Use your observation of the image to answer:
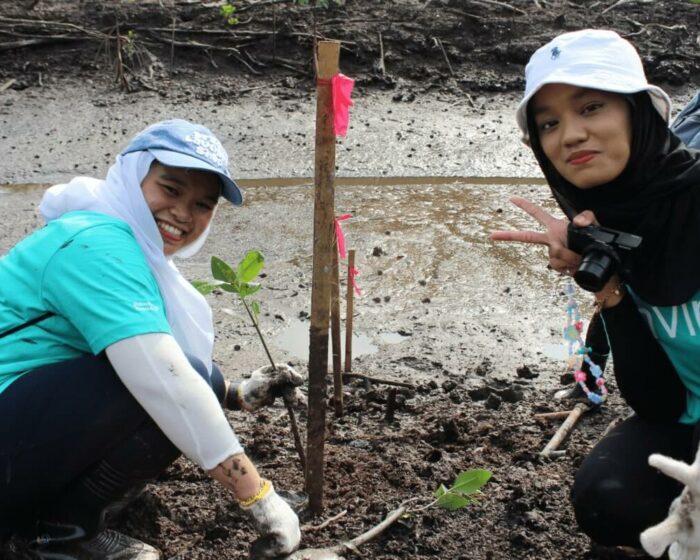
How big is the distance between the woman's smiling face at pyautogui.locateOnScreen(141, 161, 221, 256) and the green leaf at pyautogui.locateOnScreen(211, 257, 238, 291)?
0.40 feet

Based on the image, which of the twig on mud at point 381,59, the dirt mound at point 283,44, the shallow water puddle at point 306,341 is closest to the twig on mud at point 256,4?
the dirt mound at point 283,44

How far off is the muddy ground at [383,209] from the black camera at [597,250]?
845 millimetres

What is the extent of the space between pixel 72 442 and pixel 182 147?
785 millimetres

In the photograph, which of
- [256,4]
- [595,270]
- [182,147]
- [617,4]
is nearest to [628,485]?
[595,270]

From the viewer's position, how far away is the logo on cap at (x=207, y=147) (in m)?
2.34

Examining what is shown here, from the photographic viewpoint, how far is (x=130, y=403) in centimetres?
219

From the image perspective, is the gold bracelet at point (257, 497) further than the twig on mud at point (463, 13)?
No

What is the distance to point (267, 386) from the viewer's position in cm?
271

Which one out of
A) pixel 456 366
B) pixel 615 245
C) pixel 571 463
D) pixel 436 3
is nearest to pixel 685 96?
pixel 436 3

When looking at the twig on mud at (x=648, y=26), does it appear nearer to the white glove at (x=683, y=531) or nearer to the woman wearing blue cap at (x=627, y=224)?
the woman wearing blue cap at (x=627, y=224)

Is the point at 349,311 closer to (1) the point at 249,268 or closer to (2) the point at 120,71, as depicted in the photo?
(1) the point at 249,268

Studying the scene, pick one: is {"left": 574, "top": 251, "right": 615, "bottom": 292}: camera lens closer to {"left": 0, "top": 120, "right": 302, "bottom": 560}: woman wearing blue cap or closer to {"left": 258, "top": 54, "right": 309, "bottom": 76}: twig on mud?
{"left": 0, "top": 120, "right": 302, "bottom": 560}: woman wearing blue cap

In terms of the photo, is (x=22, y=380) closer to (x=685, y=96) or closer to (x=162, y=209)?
(x=162, y=209)

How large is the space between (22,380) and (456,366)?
1999mm
